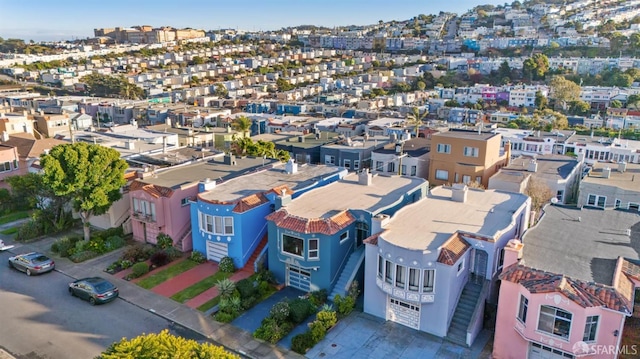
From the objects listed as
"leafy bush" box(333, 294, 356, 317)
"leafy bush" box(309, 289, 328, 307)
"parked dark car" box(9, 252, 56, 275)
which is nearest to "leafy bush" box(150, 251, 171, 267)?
"parked dark car" box(9, 252, 56, 275)

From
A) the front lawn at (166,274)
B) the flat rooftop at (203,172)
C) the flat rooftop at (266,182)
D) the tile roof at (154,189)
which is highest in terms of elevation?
the flat rooftop at (266,182)

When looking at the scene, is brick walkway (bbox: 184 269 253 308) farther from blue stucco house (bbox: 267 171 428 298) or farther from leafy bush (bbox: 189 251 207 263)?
leafy bush (bbox: 189 251 207 263)

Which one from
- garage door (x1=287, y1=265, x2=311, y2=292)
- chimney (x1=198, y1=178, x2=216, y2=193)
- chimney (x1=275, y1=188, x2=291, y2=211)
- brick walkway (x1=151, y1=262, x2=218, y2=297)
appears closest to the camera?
garage door (x1=287, y1=265, x2=311, y2=292)

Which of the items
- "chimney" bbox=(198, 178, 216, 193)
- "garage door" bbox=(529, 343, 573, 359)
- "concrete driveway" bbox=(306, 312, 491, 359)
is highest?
"chimney" bbox=(198, 178, 216, 193)

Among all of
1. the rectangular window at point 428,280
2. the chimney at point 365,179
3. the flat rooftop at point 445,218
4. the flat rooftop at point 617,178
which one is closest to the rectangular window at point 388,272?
the flat rooftop at point 445,218

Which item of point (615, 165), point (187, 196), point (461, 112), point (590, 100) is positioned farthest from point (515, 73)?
point (187, 196)

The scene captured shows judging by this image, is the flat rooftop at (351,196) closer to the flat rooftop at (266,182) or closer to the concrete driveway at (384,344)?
the flat rooftop at (266,182)

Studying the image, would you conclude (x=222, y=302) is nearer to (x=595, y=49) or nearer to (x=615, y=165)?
(x=615, y=165)
